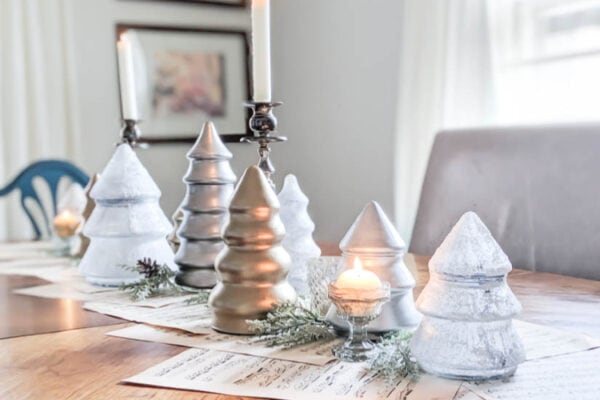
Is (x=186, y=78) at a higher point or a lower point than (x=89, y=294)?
higher

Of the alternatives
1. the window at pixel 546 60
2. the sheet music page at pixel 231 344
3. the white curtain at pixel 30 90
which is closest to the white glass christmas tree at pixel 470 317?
the sheet music page at pixel 231 344

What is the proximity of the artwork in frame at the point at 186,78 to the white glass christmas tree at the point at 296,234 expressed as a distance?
2.01 metres

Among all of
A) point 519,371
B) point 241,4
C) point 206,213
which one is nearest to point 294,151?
point 241,4

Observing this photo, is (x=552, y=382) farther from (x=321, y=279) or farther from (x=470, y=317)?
(x=321, y=279)

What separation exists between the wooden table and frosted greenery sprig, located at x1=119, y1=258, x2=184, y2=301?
0.09 meters

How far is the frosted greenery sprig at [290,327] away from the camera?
0.76 metres

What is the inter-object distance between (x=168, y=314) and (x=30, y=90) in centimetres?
212

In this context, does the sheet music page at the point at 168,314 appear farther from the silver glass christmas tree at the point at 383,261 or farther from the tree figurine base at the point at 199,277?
the silver glass christmas tree at the point at 383,261

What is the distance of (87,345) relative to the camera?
2.62 feet

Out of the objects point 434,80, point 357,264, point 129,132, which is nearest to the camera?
point 357,264

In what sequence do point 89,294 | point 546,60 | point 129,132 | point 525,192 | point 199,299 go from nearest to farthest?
point 199,299 → point 89,294 → point 129,132 → point 525,192 → point 546,60

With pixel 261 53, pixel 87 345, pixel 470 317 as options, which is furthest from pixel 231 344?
pixel 261 53

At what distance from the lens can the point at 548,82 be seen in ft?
6.16

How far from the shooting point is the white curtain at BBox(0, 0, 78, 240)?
2.67 m
